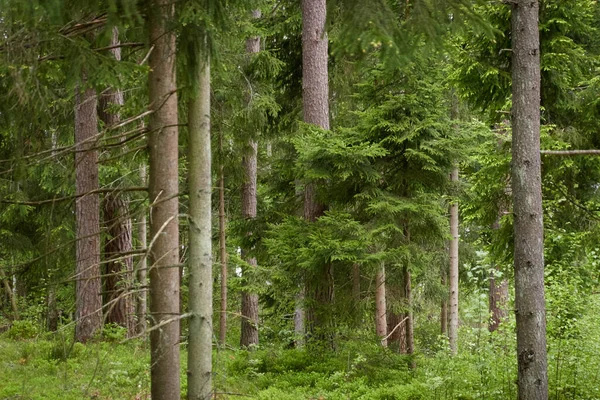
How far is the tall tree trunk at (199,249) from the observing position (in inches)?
171

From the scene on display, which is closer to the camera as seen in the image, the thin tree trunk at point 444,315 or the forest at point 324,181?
the forest at point 324,181

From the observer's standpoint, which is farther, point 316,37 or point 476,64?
point 316,37

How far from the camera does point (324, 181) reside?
8.76m

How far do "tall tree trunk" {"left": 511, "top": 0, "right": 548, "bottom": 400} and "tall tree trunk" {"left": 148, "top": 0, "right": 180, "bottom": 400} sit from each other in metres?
3.85

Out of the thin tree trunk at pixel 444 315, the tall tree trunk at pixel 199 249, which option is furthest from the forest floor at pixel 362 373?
the thin tree trunk at pixel 444 315

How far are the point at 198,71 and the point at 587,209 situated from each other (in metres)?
6.20

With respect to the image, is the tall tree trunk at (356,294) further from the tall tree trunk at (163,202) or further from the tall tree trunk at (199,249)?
the tall tree trunk at (163,202)

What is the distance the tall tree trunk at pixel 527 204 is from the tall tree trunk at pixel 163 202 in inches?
152

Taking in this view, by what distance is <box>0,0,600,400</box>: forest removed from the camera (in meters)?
4.30

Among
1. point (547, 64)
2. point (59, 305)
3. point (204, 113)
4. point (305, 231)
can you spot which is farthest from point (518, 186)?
point (59, 305)

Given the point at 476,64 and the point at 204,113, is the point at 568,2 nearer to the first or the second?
the point at 476,64

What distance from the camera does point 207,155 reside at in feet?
14.7

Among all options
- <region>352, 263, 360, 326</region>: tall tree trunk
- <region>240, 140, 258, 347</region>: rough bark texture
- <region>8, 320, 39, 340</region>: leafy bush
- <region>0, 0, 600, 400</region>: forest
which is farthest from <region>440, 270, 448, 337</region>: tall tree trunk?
<region>8, 320, 39, 340</region>: leafy bush

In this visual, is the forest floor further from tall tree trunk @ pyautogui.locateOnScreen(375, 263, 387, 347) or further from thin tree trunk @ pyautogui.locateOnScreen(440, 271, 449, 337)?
thin tree trunk @ pyautogui.locateOnScreen(440, 271, 449, 337)
